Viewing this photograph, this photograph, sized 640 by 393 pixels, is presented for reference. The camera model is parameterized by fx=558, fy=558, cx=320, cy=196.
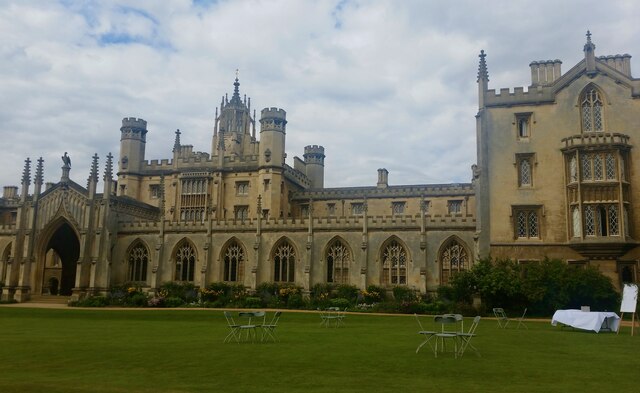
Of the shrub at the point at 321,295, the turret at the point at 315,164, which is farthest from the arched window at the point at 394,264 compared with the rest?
the turret at the point at 315,164

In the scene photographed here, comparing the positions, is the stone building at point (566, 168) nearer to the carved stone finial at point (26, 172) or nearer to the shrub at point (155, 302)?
the shrub at point (155, 302)

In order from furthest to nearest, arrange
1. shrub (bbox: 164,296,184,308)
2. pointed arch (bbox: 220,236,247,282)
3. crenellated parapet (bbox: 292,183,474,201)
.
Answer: crenellated parapet (bbox: 292,183,474,201) < pointed arch (bbox: 220,236,247,282) < shrub (bbox: 164,296,184,308)

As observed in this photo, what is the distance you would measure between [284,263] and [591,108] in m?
22.8

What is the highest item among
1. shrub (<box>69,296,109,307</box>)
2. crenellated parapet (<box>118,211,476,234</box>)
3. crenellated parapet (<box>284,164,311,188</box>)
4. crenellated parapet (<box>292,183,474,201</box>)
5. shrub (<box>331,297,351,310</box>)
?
crenellated parapet (<box>284,164,311,188</box>)

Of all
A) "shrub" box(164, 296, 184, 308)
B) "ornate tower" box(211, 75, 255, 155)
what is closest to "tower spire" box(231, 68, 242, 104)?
"ornate tower" box(211, 75, 255, 155)

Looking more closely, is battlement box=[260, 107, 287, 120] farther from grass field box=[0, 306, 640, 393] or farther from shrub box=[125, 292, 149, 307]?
grass field box=[0, 306, 640, 393]

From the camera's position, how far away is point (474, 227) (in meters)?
36.7

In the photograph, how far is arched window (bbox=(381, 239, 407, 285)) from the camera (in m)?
38.3

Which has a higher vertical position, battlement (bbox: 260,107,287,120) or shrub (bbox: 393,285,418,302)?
battlement (bbox: 260,107,287,120)

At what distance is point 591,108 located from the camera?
111 feet

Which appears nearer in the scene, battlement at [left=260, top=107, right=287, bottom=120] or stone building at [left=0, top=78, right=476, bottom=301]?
stone building at [left=0, top=78, right=476, bottom=301]

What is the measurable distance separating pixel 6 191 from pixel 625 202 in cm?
6031

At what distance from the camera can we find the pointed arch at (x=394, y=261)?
38281mm

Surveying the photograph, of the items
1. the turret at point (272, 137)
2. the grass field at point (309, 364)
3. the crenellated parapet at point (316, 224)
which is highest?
the turret at point (272, 137)
